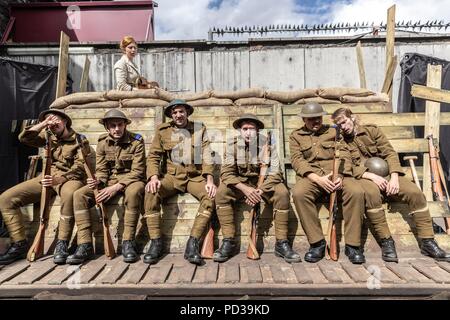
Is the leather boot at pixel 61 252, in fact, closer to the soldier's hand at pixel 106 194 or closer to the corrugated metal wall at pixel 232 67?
the soldier's hand at pixel 106 194

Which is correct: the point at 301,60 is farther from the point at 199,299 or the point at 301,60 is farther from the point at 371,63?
the point at 199,299

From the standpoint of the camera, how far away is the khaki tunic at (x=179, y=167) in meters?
3.74

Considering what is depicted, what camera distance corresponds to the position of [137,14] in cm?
1026

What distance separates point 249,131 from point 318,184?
3.47 feet

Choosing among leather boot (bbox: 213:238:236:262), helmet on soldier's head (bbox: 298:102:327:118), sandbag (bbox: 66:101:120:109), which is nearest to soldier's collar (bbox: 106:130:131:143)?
sandbag (bbox: 66:101:120:109)

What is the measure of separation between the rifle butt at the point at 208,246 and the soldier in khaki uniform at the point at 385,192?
181cm

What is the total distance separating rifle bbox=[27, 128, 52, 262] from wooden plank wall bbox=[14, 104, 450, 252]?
22 cm

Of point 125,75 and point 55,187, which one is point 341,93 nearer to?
point 125,75

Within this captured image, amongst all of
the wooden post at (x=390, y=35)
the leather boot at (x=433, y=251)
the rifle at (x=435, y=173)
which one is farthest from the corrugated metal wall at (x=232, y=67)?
the leather boot at (x=433, y=251)

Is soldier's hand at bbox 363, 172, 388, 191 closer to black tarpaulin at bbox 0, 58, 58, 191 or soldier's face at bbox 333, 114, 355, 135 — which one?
soldier's face at bbox 333, 114, 355, 135

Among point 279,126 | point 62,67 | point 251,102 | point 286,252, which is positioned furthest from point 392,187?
point 62,67

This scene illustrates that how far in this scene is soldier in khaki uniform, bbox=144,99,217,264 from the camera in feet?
12.1

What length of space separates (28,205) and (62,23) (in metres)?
7.87

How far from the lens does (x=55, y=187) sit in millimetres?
4070
